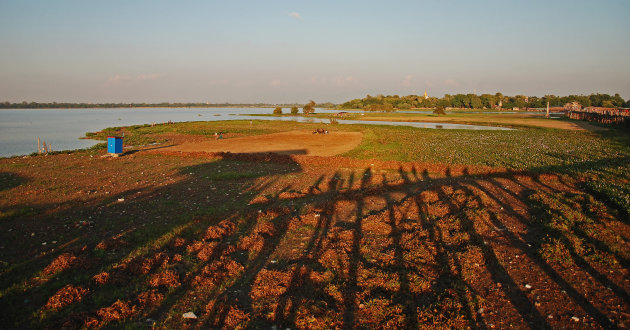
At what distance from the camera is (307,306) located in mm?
6469

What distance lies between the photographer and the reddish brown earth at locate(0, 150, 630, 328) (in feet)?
20.6

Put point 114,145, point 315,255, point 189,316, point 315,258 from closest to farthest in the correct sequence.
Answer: point 189,316 < point 315,258 < point 315,255 < point 114,145

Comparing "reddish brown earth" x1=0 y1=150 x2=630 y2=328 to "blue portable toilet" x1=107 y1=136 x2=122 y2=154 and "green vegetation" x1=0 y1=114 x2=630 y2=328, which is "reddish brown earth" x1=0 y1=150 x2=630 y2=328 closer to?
"green vegetation" x1=0 y1=114 x2=630 y2=328

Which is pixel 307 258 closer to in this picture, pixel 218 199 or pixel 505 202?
pixel 218 199

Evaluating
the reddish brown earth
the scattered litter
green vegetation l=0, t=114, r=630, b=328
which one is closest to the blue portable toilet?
green vegetation l=0, t=114, r=630, b=328

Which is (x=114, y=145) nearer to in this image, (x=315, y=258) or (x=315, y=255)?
(x=315, y=255)

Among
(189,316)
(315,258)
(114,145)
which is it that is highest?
(114,145)

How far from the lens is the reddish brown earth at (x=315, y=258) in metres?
6.29

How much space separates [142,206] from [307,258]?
854 cm

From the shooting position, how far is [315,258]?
874 cm

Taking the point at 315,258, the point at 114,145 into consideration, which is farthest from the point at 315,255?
the point at 114,145

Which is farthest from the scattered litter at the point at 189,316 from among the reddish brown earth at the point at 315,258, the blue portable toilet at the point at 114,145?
the blue portable toilet at the point at 114,145

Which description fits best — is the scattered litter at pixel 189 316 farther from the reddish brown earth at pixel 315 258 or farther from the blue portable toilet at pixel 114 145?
the blue portable toilet at pixel 114 145

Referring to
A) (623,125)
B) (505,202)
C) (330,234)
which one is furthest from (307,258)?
(623,125)
